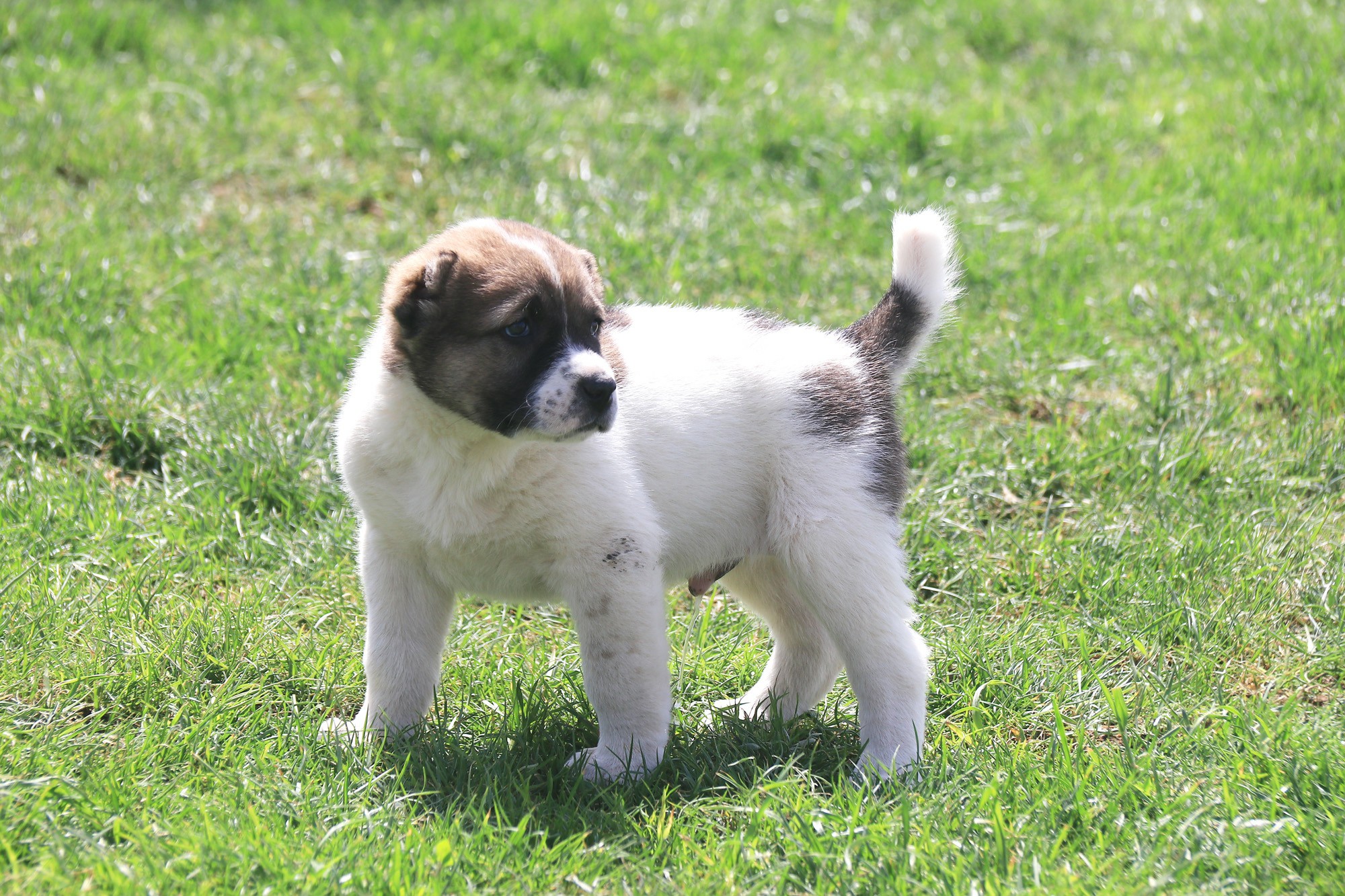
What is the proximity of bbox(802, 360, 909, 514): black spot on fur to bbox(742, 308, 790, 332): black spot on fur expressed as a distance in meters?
0.30

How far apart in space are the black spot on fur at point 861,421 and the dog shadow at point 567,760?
0.77 metres

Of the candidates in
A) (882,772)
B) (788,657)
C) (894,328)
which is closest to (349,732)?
(788,657)

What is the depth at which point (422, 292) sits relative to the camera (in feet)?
11.5

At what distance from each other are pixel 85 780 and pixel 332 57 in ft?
19.7

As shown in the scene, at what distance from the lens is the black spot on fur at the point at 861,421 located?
390cm

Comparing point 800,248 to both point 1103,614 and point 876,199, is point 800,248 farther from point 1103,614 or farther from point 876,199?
point 1103,614

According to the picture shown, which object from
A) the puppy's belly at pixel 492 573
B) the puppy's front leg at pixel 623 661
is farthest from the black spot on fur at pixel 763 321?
the puppy's belly at pixel 492 573

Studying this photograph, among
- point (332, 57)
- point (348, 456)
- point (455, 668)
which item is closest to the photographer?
point (348, 456)

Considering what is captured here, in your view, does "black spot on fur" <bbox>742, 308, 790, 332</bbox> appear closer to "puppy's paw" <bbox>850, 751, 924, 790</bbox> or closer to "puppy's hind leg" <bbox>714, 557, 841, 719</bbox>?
"puppy's hind leg" <bbox>714, 557, 841, 719</bbox>

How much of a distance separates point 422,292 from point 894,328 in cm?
157

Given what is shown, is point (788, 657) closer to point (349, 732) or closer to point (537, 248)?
point (349, 732)

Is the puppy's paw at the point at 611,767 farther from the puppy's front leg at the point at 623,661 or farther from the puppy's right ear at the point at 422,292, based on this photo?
the puppy's right ear at the point at 422,292

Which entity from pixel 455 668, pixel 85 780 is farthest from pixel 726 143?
pixel 85 780

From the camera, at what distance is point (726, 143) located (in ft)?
25.4
